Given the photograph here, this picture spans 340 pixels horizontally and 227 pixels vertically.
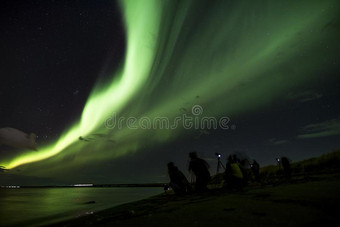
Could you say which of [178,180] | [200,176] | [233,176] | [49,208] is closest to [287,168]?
[233,176]

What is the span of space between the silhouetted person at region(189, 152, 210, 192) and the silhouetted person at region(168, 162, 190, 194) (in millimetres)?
702

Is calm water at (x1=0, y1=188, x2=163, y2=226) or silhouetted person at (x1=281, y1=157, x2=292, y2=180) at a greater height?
silhouetted person at (x1=281, y1=157, x2=292, y2=180)

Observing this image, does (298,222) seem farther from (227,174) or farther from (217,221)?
(227,174)

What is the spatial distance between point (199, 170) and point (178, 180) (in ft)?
5.07

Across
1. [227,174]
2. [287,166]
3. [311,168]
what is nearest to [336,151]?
[311,168]

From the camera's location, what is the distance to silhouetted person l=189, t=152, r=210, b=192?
12312mm

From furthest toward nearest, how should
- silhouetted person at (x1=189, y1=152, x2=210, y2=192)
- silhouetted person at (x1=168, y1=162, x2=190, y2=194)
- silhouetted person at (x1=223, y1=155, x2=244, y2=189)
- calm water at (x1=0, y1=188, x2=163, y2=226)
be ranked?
calm water at (x1=0, y1=188, x2=163, y2=226) < silhouetted person at (x1=168, y1=162, x2=190, y2=194) < silhouetted person at (x1=223, y1=155, x2=244, y2=189) < silhouetted person at (x1=189, y1=152, x2=210, y2=192)

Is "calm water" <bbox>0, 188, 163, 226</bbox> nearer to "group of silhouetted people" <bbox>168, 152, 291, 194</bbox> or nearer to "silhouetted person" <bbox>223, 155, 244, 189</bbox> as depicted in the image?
"group of silhouetted people" <bbox>168, 152, 291, 194</bbox>

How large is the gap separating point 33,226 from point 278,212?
1094 centimetres

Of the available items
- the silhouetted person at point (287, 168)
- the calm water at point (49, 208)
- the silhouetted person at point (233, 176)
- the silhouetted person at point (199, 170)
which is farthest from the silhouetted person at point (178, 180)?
the silhouetted person at point (287, 168)

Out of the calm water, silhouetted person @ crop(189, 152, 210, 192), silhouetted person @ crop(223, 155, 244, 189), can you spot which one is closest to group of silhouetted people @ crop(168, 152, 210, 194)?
silhouetted person @ crop(189, 152, 210, 192)

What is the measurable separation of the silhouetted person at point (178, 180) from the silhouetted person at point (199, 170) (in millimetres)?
702

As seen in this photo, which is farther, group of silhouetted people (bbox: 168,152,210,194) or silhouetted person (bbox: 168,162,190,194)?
silhouetted person (bbox: 168,162,190,194)

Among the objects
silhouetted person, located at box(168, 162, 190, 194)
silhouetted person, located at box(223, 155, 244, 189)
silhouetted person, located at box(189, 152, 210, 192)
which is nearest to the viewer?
silhouetted person, located at box(189, 152, 210, 192)
